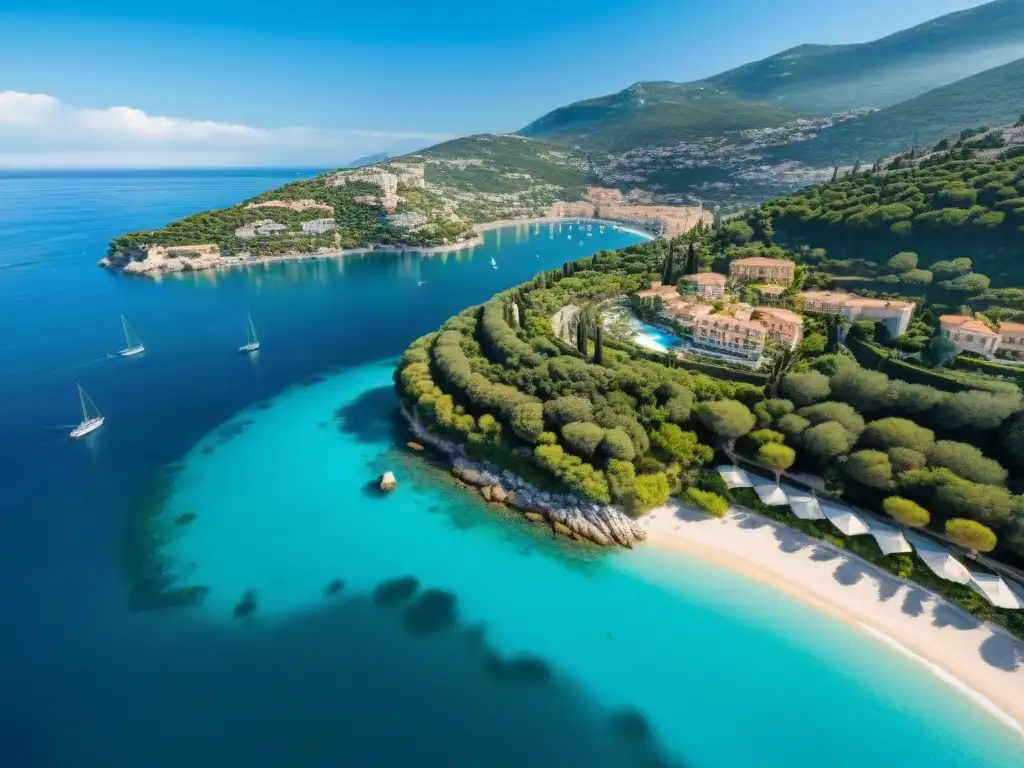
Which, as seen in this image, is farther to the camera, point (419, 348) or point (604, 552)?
point (419, 348)

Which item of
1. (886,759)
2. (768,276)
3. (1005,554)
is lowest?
(886,759)

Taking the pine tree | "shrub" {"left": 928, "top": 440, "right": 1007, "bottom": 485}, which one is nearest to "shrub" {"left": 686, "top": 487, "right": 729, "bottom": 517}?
"shrub" {"left": 928, "top": 440, "right": 1007, "bottom": 485}

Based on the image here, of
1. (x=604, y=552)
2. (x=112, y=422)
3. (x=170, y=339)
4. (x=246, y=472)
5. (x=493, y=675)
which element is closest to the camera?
(x=493, y=675)

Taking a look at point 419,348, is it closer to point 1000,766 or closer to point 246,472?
point 246,472

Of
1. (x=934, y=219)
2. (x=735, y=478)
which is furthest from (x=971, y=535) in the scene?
(x=934, y=219)

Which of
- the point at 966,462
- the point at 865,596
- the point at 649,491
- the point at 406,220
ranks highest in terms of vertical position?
the point at 406,220

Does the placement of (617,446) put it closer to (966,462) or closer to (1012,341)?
(966,462)

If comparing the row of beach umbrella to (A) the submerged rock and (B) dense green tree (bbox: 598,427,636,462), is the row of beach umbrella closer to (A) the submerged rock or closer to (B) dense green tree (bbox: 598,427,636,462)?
(B) dense green tree (bbox: 598,427,636,462)

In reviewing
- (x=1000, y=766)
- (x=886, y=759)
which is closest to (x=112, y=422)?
(x=886, y=759)
